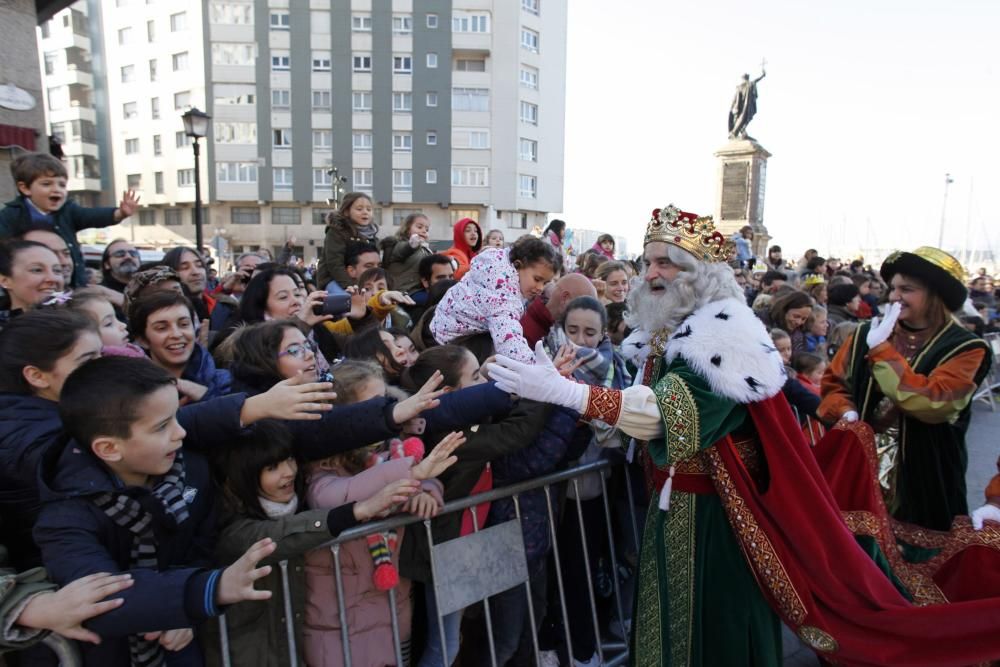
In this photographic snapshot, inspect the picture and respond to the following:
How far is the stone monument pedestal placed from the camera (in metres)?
19.4

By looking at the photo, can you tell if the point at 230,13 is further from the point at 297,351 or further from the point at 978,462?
the point at 978,462

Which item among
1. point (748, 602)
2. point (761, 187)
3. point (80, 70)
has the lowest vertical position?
point (748, 602)

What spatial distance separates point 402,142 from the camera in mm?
41031

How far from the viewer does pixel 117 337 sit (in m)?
2.98

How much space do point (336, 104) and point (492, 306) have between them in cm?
4093

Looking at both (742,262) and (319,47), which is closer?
(742,262)

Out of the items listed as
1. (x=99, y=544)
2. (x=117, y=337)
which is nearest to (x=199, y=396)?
(x=117, y=337)

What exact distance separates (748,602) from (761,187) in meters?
19.8

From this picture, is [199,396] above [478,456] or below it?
above

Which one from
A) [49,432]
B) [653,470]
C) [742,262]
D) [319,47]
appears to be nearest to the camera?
[49,432]

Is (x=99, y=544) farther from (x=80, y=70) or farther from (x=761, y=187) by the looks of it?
(x=80, y=70)

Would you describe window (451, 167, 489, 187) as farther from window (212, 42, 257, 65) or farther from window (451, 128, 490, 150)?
window (212, 42, 257, 65)

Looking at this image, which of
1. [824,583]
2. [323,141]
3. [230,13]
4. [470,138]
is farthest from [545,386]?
[230,13]

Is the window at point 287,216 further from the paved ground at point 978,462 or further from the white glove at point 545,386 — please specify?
the white glove at point 545,386
